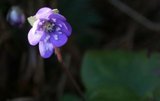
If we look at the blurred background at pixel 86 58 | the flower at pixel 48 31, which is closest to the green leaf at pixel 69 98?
the blurred background at pixel 86 58

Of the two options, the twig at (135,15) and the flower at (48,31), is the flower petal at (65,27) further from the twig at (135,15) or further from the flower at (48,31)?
the twig at (135,15)

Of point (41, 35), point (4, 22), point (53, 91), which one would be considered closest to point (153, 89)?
point (53, 91)

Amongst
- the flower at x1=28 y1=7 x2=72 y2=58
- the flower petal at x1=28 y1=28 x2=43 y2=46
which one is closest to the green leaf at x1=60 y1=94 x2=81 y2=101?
the flower at x1=28 y1=7 x2=72 y2=58

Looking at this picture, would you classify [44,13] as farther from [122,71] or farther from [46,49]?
[122,71]

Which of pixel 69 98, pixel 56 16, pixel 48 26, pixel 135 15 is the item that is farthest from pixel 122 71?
pixel 56 16

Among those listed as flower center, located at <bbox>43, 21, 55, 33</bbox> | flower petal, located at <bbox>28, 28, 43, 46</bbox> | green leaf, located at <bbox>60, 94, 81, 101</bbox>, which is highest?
flower petal, located at <bbox>28, 28, 43, 46</bbox>

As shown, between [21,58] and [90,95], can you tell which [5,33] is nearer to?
[21,58]

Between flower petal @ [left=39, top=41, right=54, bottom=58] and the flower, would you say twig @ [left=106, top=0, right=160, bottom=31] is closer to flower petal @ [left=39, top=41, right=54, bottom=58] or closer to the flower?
the flower
